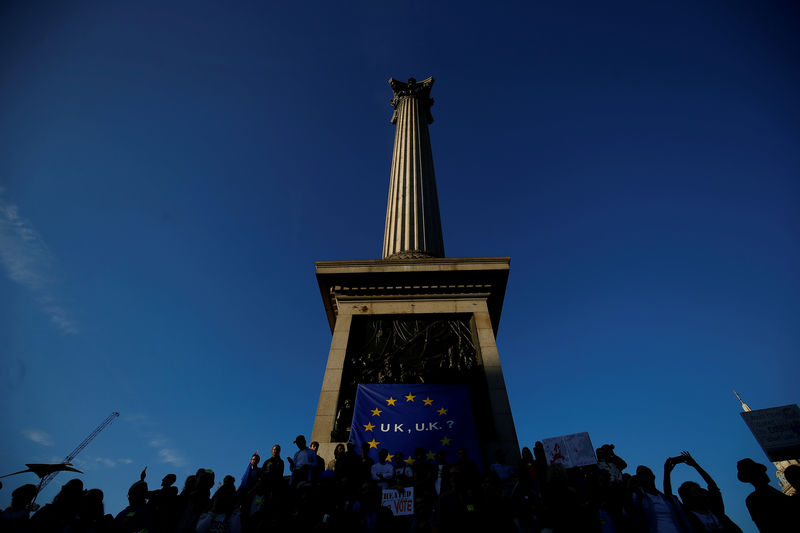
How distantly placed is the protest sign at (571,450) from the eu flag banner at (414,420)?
5.65ft

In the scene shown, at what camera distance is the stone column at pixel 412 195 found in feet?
50.5

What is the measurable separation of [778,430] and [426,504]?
18.8ft

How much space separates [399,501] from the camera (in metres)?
5.50

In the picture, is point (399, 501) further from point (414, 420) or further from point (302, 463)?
point (414, 420)

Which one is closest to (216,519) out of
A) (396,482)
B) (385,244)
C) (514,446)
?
(396,482)

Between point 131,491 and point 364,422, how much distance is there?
4.50 meters

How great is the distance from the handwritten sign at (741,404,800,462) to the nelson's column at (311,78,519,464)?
4.26 metres

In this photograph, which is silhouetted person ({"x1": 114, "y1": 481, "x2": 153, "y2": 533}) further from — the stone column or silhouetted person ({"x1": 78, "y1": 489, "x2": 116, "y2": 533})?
the stone column

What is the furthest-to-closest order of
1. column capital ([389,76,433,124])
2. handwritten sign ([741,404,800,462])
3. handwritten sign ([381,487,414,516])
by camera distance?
1. column capital ([389,76,433,124])
2. handwritten sign ([741,404,800,462])
3. handwritten sign ([381,487,414,516])

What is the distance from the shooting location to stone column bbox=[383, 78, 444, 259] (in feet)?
50.5

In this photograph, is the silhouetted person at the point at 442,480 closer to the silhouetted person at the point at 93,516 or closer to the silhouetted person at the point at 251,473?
the silhouetted person at the point at 251,473

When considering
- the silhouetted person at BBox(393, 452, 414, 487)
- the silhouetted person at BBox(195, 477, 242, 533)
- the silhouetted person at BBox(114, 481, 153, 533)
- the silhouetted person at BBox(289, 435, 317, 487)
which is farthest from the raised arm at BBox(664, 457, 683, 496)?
the silhouetted person at BBox(114, 481, 153, 533)

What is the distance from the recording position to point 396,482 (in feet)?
20.4

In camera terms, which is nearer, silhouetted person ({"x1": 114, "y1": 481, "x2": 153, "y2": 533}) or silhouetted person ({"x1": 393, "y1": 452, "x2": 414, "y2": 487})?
silhouetted person ({"x1": 114, "y1": 481, "x2": 153, "y2": 533})
